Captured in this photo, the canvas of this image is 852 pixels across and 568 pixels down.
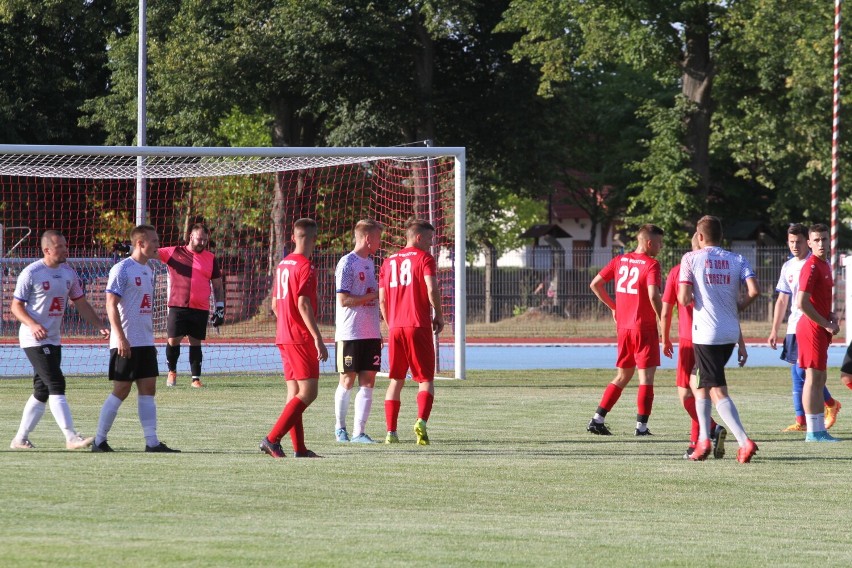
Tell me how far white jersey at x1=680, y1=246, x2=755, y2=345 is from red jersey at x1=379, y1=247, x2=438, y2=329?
2.31 meters

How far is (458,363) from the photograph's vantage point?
19078mm

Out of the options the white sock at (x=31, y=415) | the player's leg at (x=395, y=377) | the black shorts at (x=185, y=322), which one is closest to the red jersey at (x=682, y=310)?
the player's leg at (x=395, y=377)

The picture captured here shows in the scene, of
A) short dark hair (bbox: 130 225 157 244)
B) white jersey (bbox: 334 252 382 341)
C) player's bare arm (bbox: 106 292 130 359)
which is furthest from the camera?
white jersey (bbox: 334 252 382 341)

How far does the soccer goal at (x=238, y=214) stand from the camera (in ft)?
61.3

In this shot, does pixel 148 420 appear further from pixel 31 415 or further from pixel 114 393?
pixel 31 415

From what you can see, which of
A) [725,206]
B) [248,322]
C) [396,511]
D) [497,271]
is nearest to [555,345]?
[497,271]

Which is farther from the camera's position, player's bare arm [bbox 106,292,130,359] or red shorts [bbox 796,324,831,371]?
red shorts [bbox 796,324,831,371]

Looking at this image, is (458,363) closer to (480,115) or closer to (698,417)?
(698,417)

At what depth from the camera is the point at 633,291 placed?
39.4ft

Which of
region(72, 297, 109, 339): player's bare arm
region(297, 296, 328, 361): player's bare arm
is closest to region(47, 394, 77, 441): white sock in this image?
region(72, 297, 109, 339): player's bare arm

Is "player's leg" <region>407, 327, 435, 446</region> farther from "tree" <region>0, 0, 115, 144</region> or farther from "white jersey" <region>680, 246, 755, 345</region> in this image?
"tree" <region>0, 0, 115, 144</region>

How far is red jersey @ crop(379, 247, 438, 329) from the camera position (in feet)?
36.9

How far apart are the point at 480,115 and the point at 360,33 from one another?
A: 5961mm

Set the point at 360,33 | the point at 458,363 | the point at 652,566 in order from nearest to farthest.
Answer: the point at 652,566
the point at 458,363
the point at 360,33
